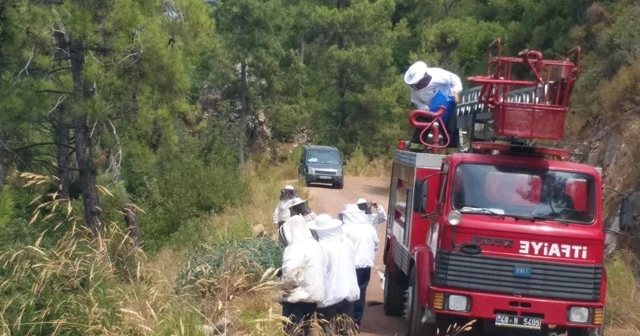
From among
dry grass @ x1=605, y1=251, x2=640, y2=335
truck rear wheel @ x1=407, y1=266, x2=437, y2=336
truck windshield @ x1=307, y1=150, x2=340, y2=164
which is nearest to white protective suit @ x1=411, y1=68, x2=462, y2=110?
truck rear wheel @ x1=407, y1=266, x2=437, y2=336

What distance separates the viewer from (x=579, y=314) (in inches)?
401

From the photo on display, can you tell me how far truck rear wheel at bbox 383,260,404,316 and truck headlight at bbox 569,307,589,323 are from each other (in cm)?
395

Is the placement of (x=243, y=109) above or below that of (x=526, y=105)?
below

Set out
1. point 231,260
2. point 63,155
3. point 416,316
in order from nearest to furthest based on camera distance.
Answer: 1. point 231,260
2. point 416,316
3. point 63,155

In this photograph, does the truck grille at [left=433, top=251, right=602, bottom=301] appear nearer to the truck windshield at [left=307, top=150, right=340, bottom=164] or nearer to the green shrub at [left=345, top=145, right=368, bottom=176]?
the truck windshield at [left=307, top=150, right=340, bottom=164]

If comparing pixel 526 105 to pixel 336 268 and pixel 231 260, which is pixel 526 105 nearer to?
pixel 336 268

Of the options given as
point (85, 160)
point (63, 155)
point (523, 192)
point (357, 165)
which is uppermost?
point (523, 192)

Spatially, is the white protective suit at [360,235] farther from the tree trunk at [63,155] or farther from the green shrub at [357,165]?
the green shrub at [357,165]

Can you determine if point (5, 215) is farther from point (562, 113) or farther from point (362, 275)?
point (562, 113)

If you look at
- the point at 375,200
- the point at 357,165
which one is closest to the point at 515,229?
the point at 375,200

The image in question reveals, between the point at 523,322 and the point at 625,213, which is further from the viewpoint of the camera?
the point at 625,213

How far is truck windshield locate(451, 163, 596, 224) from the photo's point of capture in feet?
34.6

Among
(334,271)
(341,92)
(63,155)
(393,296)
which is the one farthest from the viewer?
(341,92)

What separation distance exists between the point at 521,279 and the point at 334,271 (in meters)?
2.27
